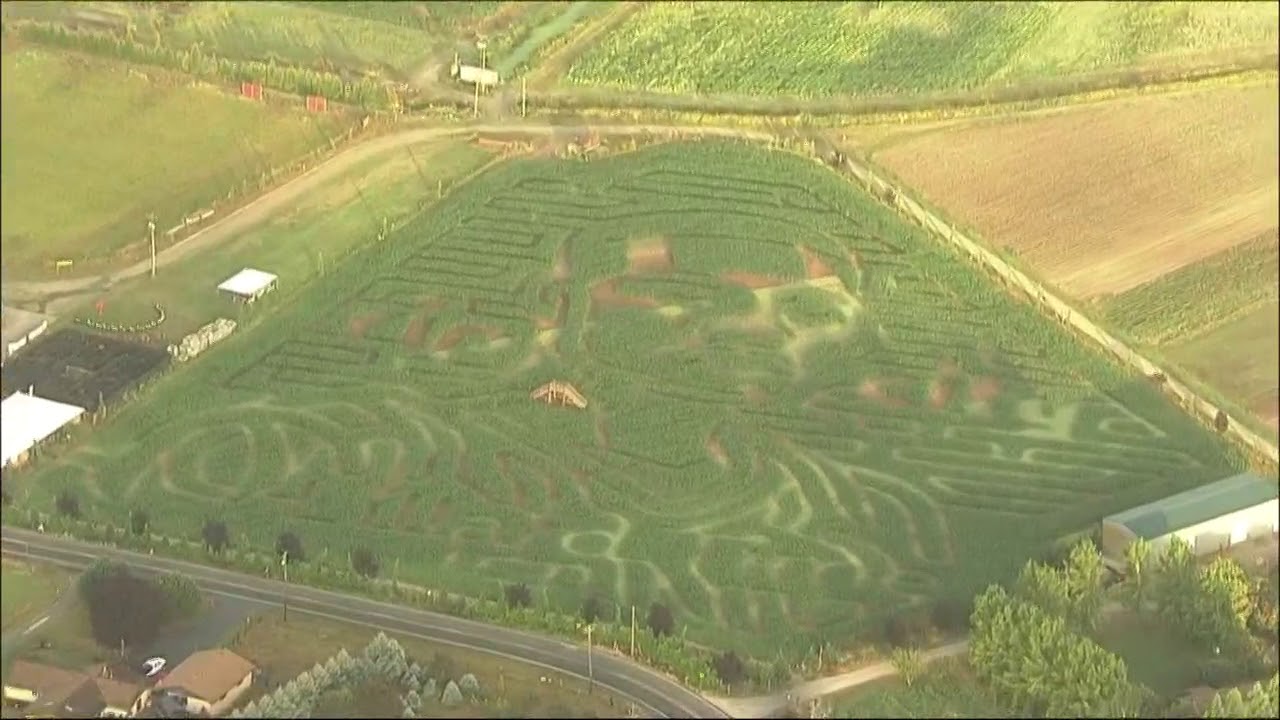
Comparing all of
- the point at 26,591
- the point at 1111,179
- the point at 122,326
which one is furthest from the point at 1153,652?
the point at 122,326

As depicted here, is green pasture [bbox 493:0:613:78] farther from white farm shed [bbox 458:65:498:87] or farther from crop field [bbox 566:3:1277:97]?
crop field [bbox 566:3:1277:97]

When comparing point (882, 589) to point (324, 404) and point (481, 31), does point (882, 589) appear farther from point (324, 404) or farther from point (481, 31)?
point (481, 31)

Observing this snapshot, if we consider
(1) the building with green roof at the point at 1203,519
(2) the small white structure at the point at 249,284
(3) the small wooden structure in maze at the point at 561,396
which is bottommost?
(1) the building with green roof at the point at 1203,519

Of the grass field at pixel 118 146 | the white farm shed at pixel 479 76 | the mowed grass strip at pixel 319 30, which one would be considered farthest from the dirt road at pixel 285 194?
the mowed grass strip at pixel 319 30

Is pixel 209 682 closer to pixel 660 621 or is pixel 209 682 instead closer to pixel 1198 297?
pixel 660 621

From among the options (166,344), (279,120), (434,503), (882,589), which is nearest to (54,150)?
(166,344)

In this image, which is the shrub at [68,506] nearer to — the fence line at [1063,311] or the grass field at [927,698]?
the grass field at [927,698]
